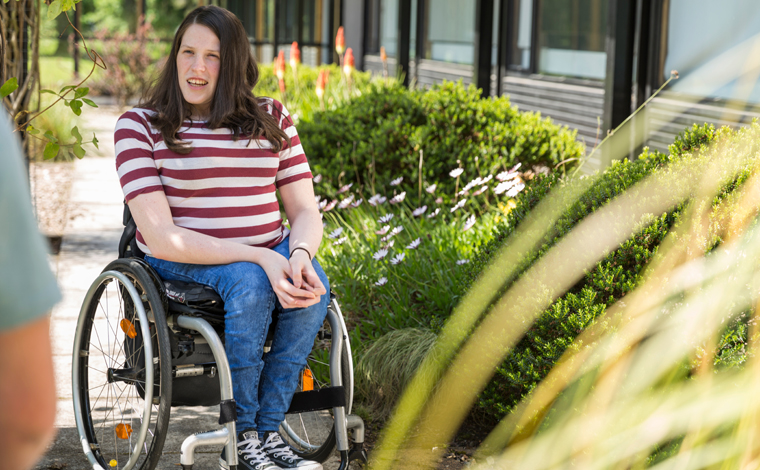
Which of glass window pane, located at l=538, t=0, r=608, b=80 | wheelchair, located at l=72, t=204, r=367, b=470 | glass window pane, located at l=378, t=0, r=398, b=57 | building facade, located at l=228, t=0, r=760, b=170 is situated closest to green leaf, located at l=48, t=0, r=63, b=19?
wheelchair, located at l=72, t=204, r=367, b=470

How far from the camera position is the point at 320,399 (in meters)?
2.29

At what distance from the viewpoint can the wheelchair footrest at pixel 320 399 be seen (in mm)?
2275

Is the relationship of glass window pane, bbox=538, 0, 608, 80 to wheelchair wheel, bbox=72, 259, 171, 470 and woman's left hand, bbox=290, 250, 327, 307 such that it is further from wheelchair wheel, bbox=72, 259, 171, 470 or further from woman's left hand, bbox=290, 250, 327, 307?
wheelchair wheel, bbox=72, 259, 171, 470

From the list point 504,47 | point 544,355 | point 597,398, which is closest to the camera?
point 597,398

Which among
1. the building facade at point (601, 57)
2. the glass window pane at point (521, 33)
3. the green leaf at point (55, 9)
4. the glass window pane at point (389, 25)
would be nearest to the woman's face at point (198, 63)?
the green leaf at point (55, 9)

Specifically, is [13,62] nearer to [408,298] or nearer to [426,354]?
[408,298]

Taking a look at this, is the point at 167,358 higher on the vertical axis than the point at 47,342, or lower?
lower

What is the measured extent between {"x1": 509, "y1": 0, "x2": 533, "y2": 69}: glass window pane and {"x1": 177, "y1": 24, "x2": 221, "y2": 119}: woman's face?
5.59 m

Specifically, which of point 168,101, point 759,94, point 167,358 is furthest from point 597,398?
point 759,94

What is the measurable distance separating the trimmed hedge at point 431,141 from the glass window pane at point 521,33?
2.50 m

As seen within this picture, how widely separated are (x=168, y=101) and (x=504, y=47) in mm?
6044

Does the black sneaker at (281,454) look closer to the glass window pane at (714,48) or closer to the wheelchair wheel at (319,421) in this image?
the wheelchair wheel at (319,421)

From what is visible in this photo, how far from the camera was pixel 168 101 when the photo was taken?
2537mm

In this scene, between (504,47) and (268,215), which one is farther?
(504,47)
